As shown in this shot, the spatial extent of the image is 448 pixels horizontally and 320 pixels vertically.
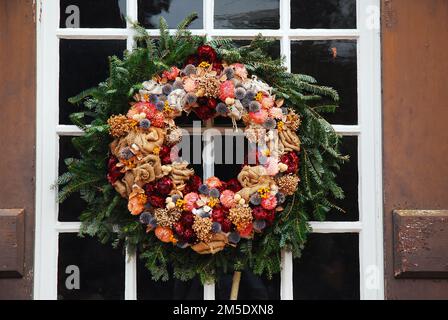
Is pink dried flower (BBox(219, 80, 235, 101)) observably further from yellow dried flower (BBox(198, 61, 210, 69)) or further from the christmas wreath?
yellow dried flower (BBox(198, 61, 210, 69))

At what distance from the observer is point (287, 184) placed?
103 inches

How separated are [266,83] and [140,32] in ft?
1.90

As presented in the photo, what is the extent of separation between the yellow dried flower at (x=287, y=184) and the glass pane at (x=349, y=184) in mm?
292

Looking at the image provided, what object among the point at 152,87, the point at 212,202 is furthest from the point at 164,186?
the point at 152,87

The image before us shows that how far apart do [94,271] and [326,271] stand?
1008mm

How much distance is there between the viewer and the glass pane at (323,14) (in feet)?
9.46

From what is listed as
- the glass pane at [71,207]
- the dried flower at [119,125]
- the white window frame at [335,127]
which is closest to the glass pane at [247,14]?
the white window frame at [335,127]

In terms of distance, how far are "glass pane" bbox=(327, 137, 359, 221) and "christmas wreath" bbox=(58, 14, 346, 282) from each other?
88mm

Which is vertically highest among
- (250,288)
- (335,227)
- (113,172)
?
(113,172)

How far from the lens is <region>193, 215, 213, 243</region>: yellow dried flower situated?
2.56 metres

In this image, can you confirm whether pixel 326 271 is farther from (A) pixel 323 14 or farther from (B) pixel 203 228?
(A) pixel 323 14

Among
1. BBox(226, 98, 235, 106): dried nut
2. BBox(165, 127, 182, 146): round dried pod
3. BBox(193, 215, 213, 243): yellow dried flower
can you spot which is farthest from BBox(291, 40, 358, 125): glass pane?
BBox(193, 215, 213, 243): yellow dried flower

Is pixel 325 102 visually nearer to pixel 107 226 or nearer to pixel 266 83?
pixel 266 83
